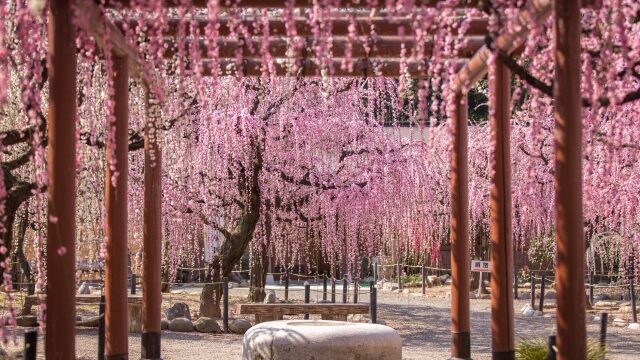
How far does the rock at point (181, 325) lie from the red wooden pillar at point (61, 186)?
10026 millimetres

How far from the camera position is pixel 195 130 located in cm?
1554

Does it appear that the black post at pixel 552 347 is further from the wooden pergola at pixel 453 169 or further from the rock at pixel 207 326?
the rock at pixel 207 326

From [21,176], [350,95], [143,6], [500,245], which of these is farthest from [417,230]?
[143,6]

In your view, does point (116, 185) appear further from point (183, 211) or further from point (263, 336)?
point (183, 211)

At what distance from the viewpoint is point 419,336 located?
1627 cm

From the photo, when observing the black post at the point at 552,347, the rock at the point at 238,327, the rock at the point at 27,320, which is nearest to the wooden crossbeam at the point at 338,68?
the black post at the point at 552,347

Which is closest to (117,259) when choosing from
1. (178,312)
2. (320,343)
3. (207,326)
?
(320,343)

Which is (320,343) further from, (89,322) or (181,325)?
(89,322)

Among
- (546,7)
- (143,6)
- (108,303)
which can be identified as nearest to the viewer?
(143,6)

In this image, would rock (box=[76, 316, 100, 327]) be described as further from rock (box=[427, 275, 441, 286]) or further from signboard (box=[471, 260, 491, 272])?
rock (box=[427, 275, 441, 286])

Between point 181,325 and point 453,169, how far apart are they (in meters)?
7.48

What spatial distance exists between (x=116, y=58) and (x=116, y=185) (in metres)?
1.20

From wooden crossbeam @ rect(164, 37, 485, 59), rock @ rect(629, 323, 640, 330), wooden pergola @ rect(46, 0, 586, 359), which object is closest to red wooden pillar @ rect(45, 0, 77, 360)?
wooden pergola @ rect(46, 0, 586, 359)

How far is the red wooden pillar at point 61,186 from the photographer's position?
5.84 meters
